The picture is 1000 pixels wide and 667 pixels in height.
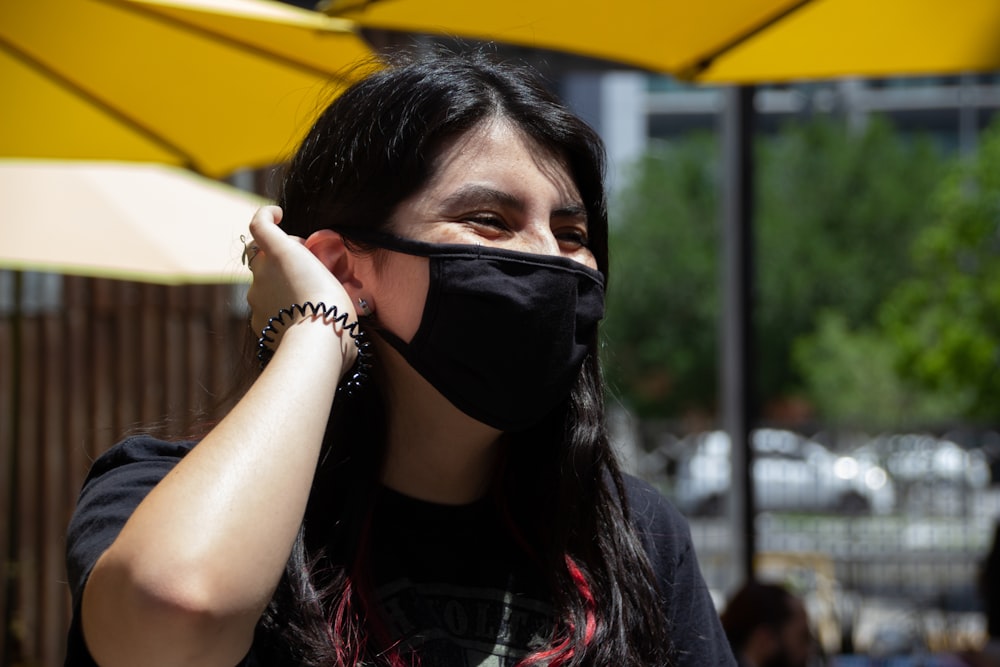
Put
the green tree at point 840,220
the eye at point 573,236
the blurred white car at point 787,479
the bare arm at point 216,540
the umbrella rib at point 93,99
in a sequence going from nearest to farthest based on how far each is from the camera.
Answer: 1. the bare arm at point 216,540
2. the eye at point 573,236
3. the umbrella rib at point 93,99
4. the blurred white car at point 787,479
5. the green tree at point 840,220

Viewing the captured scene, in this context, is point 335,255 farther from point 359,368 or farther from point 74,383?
point 74,383

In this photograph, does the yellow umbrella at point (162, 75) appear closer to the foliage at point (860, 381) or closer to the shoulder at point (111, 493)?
the shoulder at point (111, 493)

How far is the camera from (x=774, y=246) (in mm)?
29188

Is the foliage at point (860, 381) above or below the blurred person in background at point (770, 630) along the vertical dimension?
below

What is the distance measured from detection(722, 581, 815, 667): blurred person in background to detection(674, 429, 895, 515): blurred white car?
40.2 ft

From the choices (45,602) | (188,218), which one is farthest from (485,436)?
(45,602)

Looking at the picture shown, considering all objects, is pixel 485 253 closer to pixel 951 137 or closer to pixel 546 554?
pixel 546 554

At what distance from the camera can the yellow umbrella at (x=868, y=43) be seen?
10.2 feet

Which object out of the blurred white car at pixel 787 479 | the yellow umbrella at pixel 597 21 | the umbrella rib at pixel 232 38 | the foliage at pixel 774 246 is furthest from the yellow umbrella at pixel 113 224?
the foliage at pixel 774 246

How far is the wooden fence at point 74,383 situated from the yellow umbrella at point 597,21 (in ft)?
7.47

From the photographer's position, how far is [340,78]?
68.9 inches

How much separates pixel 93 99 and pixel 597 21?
1443mm

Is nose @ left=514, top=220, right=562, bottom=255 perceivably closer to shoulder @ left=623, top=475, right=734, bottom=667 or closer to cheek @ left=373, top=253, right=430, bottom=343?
cheek @ left=373, top=253, right=430, bottom=343

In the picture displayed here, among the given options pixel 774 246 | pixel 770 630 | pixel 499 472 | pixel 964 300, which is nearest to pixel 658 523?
pixel 499 472
